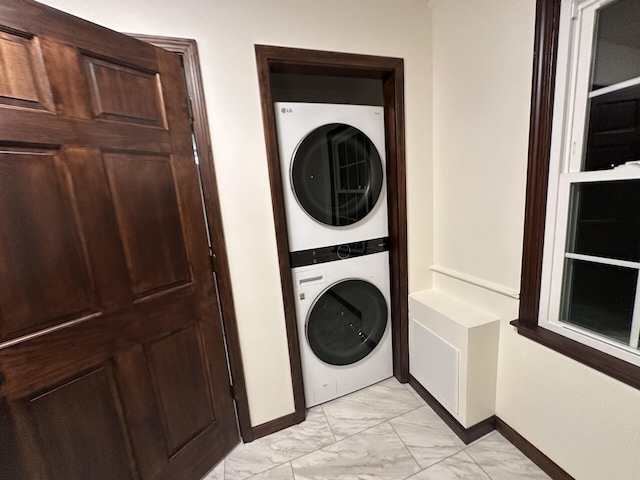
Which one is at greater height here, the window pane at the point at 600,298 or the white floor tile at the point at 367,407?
the window pane at the point at 600,298

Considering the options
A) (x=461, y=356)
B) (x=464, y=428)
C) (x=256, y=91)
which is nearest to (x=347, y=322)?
(x=461, y=356)

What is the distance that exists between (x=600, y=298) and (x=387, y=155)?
119cm

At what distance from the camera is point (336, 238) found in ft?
5.22

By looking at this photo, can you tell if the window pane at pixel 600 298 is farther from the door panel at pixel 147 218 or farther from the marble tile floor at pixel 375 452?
the door panel at pixel 147 218

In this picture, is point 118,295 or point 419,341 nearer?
point 118,295

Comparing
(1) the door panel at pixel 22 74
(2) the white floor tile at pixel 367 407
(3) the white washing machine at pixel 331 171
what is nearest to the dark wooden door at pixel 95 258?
(1) the door panel at pixel 22 74

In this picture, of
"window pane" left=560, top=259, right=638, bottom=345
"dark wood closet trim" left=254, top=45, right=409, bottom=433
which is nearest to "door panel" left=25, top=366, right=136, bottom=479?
"dark wood closet trim" left=254, top=45, right=409, bottom=433

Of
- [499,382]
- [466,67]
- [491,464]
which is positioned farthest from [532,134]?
[491,464]

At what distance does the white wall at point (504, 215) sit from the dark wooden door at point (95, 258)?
1.39 meters

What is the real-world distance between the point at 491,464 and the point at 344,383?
0.85 meters

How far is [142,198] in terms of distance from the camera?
1.08 m

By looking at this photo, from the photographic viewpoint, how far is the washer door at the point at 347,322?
1634mm

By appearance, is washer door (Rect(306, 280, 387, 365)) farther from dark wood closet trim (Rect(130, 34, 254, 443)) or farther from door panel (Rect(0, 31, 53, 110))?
door panel (Rect(0, 31, 53, 110))

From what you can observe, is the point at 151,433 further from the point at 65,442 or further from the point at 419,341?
the point at 419,341
